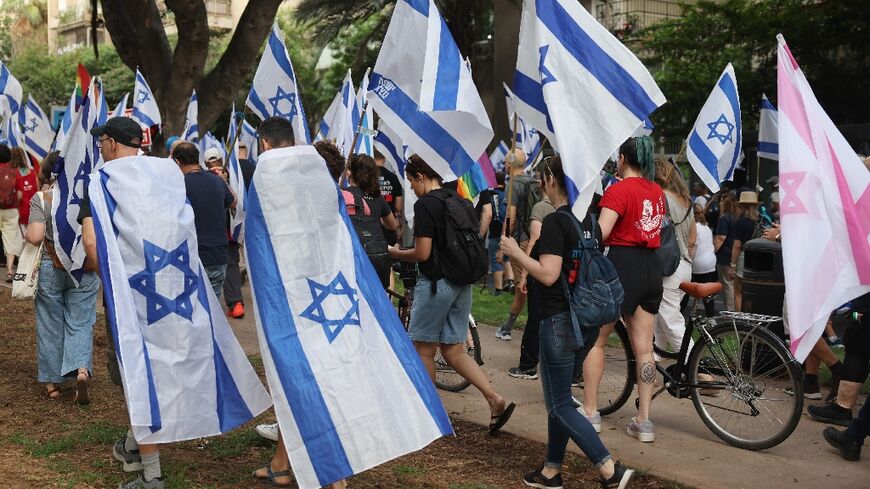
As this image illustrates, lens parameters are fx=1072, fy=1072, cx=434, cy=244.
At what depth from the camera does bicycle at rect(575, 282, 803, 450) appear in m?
6.33

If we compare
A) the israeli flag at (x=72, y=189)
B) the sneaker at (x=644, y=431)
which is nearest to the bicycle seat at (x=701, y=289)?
the sneaker at (x=644, y=431)

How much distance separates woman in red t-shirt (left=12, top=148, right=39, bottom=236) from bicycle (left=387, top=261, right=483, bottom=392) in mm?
8533

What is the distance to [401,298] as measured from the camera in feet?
27.3

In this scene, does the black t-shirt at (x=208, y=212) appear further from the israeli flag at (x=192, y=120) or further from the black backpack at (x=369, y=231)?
the israeli flag at (x=192, y=120)

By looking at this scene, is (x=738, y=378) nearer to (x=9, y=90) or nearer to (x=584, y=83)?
(x=584, y=83)

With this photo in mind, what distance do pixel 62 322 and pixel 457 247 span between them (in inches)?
120

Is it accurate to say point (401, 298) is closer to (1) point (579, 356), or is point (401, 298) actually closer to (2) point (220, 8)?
(1) point (579, 356)

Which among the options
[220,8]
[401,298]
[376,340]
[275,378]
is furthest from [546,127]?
[220,8]

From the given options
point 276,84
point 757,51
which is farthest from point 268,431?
point 757,51

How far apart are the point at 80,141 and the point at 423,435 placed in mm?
3541

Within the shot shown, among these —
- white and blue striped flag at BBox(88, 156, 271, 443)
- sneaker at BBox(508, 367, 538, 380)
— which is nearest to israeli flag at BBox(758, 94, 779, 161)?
sneaker at BBox(508, 367, 538, 380)

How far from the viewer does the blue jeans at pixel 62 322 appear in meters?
7.50

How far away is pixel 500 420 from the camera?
6.63m

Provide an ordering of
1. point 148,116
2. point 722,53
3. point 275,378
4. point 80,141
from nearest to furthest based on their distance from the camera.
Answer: point 275,378
point 80,141
point 148,116
point 722,53
